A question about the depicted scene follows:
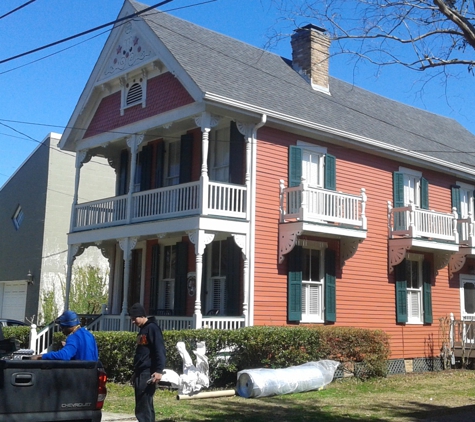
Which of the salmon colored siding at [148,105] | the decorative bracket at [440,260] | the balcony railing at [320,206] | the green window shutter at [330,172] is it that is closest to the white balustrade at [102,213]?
the salmon colored siding at [148,105]

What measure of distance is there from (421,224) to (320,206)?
4102mm

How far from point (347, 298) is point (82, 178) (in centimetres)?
1586

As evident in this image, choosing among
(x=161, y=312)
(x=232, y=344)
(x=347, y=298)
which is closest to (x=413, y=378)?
(x=347, y=298)

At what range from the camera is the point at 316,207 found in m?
17.0

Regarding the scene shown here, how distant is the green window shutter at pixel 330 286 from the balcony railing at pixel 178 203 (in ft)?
9.90

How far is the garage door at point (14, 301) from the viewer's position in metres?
29.1

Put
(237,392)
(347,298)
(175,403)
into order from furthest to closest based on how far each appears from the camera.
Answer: (347,298) < (237,392) < (175,403)

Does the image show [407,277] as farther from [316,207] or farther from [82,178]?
[82,178]

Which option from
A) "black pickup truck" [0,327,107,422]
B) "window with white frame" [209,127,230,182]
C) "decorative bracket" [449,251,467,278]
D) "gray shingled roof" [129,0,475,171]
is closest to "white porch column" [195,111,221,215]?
"gray shingled roof" [129,0,475,171]

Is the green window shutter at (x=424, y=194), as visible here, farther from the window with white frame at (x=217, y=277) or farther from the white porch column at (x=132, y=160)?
the white porch column at (x=132, y=160)

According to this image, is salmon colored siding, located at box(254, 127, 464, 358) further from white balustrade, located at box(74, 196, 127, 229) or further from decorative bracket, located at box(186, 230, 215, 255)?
white balustrade, located at box(74, 196, 127, 229)

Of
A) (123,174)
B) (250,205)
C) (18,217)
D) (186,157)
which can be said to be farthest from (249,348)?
(18,217)

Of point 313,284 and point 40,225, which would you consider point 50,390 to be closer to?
point 313,284

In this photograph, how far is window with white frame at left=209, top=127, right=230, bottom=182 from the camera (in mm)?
18047
